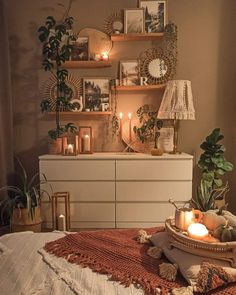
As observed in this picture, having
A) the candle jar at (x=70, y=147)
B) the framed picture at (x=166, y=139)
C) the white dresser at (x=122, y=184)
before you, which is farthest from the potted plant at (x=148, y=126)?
the candle jar at (x=70, y=147)

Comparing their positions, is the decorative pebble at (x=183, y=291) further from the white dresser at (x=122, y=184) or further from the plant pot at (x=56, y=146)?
the plant pot at (x=56, y=146)

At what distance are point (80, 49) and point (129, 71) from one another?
596mm

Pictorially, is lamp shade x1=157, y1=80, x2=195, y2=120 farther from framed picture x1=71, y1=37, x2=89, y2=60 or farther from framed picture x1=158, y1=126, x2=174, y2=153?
framed picture x1=71, y1=37, x2=89, y2=60

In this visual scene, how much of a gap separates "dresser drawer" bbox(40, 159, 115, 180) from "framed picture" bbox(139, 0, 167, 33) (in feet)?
5.18

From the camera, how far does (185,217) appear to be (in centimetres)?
121

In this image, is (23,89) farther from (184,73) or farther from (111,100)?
(184,73)

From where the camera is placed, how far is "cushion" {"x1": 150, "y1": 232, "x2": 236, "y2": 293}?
0.92 meters

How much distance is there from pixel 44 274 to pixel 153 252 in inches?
18.4

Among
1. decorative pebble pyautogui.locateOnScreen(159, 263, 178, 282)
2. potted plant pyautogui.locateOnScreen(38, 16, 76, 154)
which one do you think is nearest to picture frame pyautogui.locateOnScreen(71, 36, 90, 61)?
potted plant pyautogui.locateOnScreen(38, 16, 76, 154)

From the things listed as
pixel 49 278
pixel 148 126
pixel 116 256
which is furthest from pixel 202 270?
pixel 148 126

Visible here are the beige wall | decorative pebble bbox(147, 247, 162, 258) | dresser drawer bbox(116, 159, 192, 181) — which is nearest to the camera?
decorative pebble bbox(147, 247, 162, 258)

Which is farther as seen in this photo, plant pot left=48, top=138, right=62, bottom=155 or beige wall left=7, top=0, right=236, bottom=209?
beige wall left=7, top=0, right=236, bottom=209

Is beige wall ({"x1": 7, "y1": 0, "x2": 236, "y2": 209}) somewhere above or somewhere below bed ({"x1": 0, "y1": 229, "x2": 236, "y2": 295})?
above

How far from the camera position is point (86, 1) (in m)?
2.94
